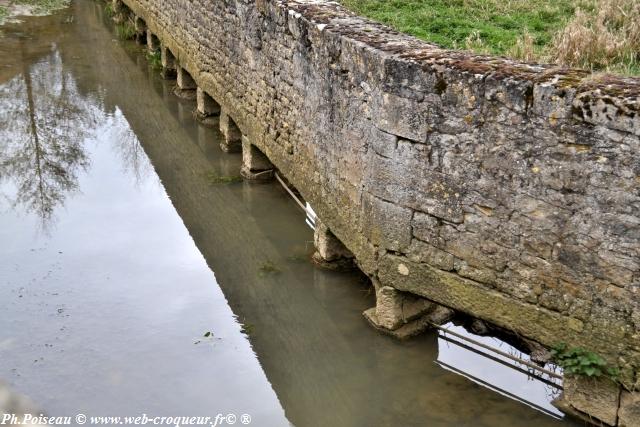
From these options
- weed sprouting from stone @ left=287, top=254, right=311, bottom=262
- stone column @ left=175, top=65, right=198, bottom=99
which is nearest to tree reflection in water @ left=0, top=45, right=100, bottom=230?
stone column @ left=175, top=65, right=198, bottom=99

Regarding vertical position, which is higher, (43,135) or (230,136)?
(230,136)

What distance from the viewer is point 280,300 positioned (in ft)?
20.8

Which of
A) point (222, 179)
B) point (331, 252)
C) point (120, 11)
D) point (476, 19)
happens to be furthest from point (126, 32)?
point (331, 252)

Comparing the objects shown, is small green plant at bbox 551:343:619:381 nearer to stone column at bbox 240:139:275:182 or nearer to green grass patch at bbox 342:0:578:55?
green grass patch at bbox 342:0:578:55

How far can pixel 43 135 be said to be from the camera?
10.2 m

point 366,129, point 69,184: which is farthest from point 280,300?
point 69,184

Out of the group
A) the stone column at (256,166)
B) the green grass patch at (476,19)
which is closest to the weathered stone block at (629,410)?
the green grass patch at (476,19)

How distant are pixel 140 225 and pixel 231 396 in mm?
3103

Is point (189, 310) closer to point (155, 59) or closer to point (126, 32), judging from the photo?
point (155, 59)

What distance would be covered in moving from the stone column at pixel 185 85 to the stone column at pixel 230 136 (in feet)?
7.36

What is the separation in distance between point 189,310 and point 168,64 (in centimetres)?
738

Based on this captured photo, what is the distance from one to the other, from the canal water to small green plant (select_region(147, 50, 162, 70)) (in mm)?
3258

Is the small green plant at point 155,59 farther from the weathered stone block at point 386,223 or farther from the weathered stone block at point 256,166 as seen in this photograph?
the weathered stone block at point 386,223

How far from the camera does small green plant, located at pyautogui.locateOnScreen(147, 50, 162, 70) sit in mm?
13062
